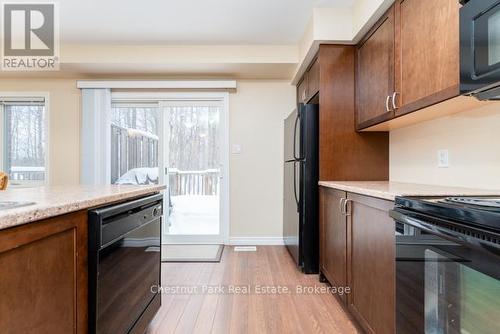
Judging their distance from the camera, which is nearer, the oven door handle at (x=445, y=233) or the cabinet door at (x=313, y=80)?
the oven door handle at (x=445, y=233)

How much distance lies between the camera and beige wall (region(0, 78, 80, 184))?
408cm

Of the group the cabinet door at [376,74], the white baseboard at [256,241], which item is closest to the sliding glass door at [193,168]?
the white baseboard at [256,241]

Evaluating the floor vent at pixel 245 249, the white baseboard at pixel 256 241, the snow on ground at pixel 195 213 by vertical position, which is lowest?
the floor vent at pixel 245 249

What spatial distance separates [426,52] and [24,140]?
476 centimetres

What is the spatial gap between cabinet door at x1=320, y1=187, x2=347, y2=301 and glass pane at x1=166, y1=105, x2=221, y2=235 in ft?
6.02

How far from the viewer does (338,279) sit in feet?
7.23

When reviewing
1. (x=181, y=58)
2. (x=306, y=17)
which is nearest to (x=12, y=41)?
(x=181, y=58)

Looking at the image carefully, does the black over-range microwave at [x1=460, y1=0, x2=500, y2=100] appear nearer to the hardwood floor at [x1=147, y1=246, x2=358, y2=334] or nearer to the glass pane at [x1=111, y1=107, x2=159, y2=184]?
the hardwood floor at [x1=147, y1=246, x2=358, y2=334]

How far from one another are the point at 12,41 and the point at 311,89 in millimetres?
3357

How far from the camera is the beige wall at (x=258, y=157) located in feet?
13.4

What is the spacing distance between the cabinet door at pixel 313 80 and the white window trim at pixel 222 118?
1214 millimetres

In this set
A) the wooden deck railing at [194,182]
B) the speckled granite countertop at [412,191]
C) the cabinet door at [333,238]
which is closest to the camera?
the speckled granite countertop at [412,191]

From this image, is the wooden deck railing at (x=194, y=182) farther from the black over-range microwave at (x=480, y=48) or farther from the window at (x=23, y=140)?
the black over-range microwave at (x=480, y=48)
